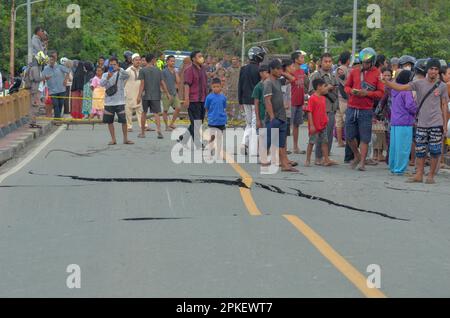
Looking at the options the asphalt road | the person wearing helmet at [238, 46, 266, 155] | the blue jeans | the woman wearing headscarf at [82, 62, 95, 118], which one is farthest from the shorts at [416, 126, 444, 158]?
the woman wearing headscarf at [82, 62, 95, 118]

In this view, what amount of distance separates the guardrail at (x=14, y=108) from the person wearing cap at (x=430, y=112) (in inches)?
390

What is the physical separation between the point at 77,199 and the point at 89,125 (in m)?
15.6

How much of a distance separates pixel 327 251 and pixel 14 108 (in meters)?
15.7

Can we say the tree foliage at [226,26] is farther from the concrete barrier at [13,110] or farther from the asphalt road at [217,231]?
the asphalt road at [217,231]

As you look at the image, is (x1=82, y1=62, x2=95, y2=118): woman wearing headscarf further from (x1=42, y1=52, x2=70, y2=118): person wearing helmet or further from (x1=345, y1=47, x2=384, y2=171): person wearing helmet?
(x1=345, y1=47, x2=384, y2=171): person wearing helmet

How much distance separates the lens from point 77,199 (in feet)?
38.0

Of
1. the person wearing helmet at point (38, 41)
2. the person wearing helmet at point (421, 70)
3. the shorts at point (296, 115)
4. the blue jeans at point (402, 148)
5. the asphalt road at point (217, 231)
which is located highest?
the person wearing helmet at point (38, 41)

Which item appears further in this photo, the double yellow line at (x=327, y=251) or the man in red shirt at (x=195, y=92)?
the man in red shirt at (x=195, y=92)

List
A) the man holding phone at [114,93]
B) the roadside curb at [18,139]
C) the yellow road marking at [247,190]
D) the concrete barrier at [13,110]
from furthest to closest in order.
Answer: the concrete barrier at [13,110]
the man holding phone at [114,93]
the roadside curb at [18,139]
the yellow road marking at [247,190]

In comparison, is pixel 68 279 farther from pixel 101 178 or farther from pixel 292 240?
pixel 101 178

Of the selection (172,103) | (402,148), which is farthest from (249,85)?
(172,103)

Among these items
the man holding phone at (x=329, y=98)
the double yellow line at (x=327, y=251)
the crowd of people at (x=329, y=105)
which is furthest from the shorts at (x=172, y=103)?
the double yellow line at (x=327, y=251)

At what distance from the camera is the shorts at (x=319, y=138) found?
15703 mm
